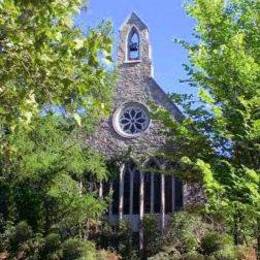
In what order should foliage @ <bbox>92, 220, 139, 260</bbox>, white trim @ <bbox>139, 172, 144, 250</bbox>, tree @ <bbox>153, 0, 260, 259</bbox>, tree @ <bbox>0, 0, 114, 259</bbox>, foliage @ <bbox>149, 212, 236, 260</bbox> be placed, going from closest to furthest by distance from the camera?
1. tree @ <bbox>0, 0, 114, 259</bbox>
2. tree @ <bbox>153, 0, 260, 259</bbox>
3. foliage @ <bbox>149, 212, 236, 260</bbox>
4. foliage @ <bbox>92, 220, 139, 260</bbox>
5. white trim @ <bbox>139, 172, 144, 250</bbox>

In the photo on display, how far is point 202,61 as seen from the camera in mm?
12523

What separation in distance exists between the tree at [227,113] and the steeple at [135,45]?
12.9 meters

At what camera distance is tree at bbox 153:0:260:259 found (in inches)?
433

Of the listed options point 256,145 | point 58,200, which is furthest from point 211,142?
point 58,200

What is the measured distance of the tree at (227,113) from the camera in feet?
36.1

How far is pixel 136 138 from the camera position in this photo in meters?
25.0

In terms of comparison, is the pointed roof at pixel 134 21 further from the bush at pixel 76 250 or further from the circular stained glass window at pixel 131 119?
the bush at pixel 76 250

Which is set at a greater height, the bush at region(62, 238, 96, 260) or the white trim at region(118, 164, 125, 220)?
the white trim at region(118, 164, 125, 220)

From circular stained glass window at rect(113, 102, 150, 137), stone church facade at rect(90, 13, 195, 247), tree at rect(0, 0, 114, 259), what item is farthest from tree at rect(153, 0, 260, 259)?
circular stained glass window at rect(113, 102, 150, 137)

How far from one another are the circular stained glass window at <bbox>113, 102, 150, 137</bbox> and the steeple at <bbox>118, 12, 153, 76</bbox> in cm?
157

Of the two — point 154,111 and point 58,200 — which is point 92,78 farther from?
point 58,200

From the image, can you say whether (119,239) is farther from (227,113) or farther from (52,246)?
(227,113)

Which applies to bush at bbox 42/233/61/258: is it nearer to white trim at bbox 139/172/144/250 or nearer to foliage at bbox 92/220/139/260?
foliage at bbox 92/220/139/260

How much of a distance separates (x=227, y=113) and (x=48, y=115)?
27.9 feet
